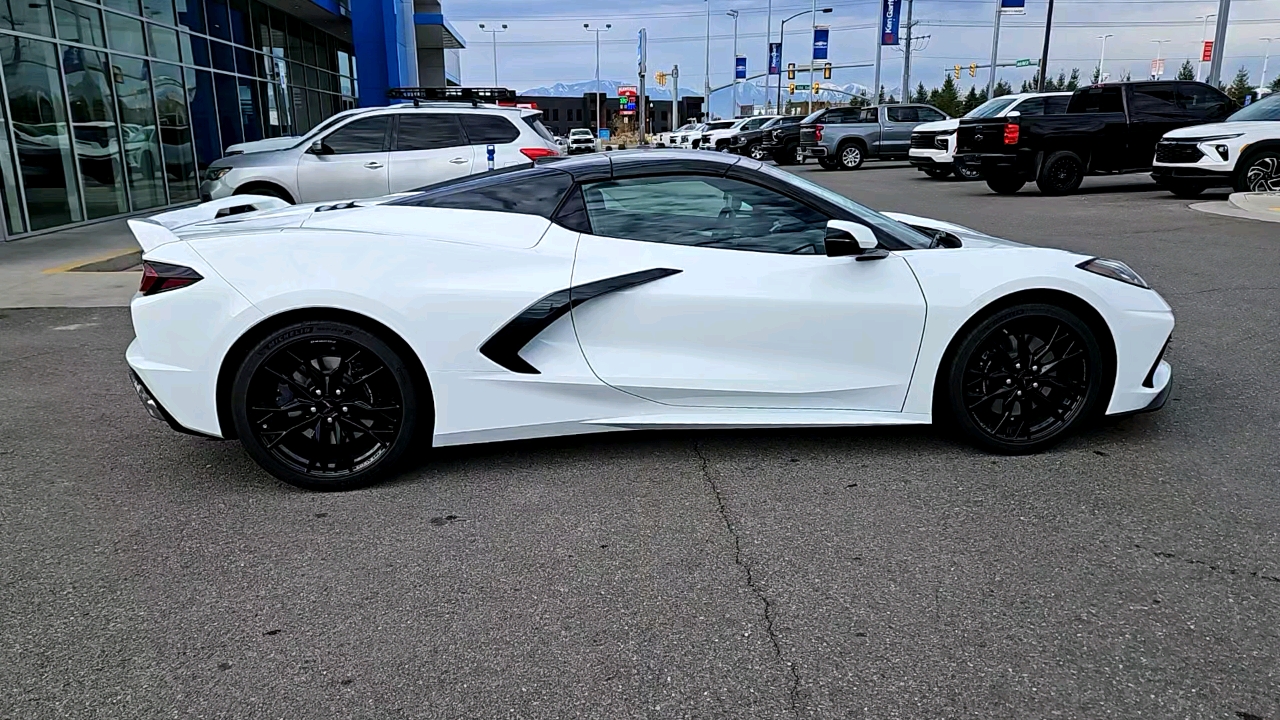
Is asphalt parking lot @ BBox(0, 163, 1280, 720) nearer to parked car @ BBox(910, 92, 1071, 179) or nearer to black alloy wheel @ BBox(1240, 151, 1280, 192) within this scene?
black alloy wheel @ BBox(1240, 151, 1280, 192)

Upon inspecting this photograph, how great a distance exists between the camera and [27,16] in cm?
1234

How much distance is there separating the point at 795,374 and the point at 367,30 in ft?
73.6

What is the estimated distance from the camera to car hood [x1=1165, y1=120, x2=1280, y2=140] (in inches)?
534

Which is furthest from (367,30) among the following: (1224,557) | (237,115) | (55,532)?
(1224,557)

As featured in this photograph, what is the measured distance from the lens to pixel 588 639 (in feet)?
8.75

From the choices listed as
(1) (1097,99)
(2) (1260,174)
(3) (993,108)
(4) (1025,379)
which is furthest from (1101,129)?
(4) (1025,379)

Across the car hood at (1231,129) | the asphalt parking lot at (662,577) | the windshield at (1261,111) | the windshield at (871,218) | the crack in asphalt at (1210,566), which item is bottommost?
the asphalt parking lot at (662,577)

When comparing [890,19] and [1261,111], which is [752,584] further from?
[890,19]

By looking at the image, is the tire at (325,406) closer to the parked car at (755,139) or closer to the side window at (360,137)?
the side window at (360,137)

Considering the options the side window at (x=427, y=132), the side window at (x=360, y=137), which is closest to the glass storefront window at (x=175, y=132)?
the side window at (x=360, y=137)

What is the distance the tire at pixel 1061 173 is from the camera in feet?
Answer: 53.6

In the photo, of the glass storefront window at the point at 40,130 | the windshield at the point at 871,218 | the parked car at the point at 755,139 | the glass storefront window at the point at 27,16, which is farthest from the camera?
the parked car at the point at 755,139

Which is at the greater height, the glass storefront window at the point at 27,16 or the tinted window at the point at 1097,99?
the glass storefront window at the point at 27,16

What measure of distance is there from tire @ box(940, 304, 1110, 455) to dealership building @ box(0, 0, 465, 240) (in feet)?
40.7
